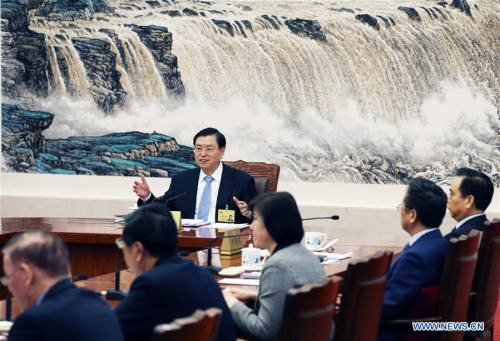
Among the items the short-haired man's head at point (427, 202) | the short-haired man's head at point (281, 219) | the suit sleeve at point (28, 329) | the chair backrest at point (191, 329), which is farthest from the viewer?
the short-haired man's head at point (427, 202)

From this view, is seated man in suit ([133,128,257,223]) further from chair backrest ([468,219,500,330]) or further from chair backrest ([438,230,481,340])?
chair backrest ([438,230,481,340])

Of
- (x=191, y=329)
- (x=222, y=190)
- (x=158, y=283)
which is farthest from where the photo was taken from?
(x=222, y=190)

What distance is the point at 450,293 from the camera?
362 centimetres

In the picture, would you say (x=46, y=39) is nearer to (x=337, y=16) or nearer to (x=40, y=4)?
(x=40, y=4)

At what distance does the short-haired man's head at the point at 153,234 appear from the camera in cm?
280

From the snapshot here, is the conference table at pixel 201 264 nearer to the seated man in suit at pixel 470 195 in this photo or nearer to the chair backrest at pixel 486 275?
the seated man in suit at pixel 470 195

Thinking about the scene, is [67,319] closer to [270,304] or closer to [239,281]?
[270,304]

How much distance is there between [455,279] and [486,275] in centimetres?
59

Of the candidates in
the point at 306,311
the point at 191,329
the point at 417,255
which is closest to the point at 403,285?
the point at 417,255

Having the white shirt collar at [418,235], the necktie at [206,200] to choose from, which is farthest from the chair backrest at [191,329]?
the necktie at [206,200]

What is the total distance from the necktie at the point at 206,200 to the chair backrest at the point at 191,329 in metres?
3.90

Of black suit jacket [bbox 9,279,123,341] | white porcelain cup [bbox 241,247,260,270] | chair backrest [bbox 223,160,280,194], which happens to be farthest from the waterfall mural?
black suit jacket [bbox 9,279,123,341]

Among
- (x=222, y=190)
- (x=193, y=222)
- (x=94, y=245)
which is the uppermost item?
(x=222, y=190)

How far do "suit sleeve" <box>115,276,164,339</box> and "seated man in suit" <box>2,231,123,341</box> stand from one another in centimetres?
39
